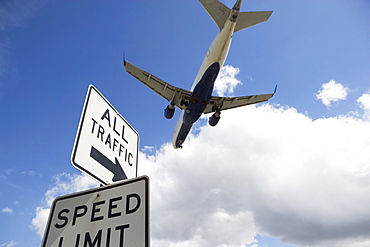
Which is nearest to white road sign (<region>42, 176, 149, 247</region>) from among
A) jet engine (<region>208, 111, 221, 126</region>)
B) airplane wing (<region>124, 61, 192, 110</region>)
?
airplane wing (<region>124, 61, 192, 110</region>)

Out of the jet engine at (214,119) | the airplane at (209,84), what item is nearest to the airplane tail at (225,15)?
the airplane at (209,84)

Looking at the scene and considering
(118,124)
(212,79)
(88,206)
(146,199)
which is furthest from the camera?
(212,79)

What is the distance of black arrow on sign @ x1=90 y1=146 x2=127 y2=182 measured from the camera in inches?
89.6

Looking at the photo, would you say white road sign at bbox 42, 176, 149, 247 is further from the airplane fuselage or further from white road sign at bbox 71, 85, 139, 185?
the airplane fuselage

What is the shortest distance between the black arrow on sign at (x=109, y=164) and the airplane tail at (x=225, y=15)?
24.5 m

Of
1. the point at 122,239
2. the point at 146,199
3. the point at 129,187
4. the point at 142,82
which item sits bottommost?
the point at 122,239

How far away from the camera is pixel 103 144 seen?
2.45 meters

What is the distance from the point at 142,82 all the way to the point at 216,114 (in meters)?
9.13

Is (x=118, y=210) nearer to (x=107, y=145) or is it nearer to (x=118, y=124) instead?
(x=107, y=145)

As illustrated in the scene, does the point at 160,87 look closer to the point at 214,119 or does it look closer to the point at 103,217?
the point at 214,119

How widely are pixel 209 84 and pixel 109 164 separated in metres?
20.2

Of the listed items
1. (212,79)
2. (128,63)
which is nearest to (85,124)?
(212,79)

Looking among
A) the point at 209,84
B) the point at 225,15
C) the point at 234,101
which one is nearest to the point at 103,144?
the point at 209,84

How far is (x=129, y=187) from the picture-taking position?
197 cm
